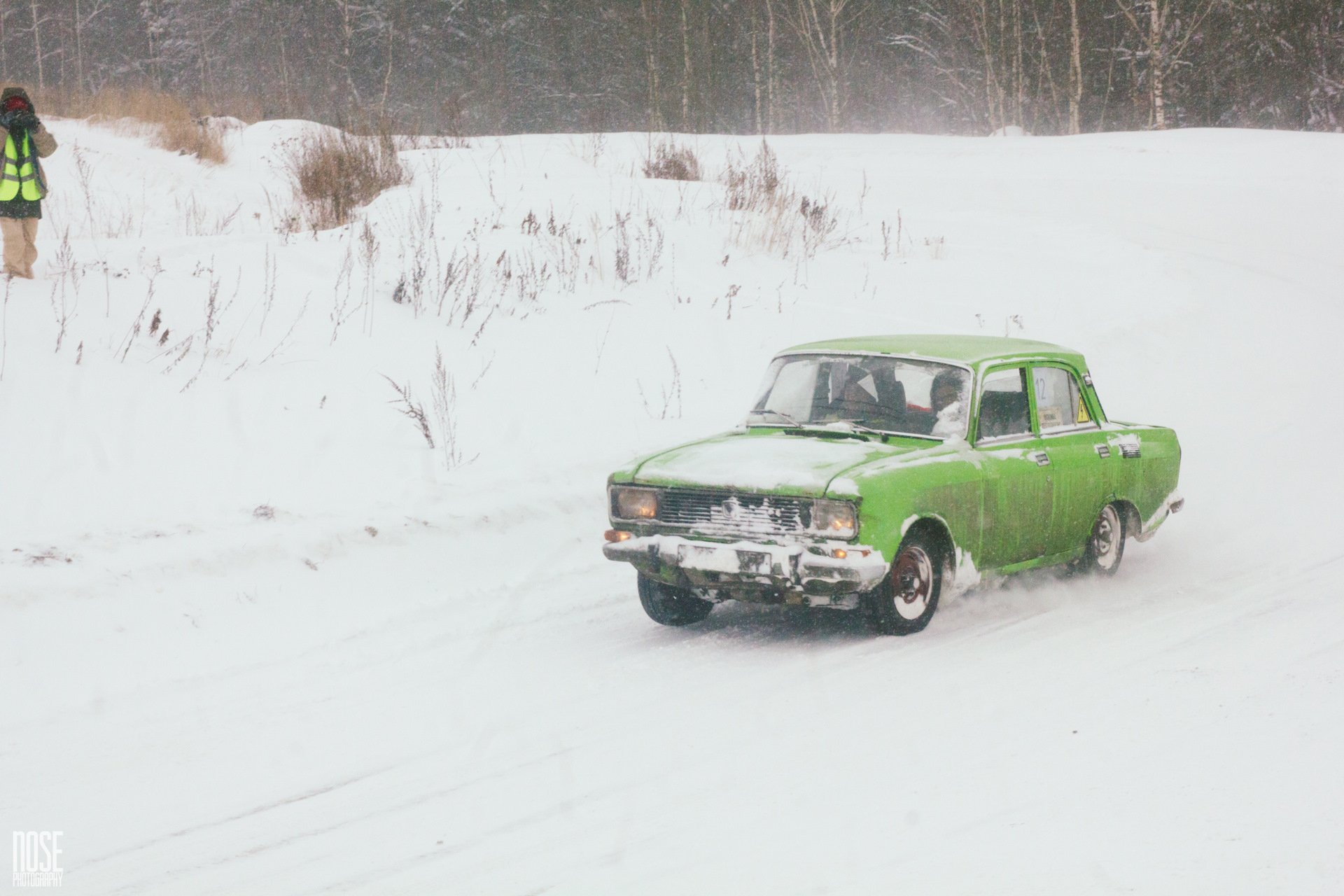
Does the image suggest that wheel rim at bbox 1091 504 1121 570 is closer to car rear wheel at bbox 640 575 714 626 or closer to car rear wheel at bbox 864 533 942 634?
car rear wheel at bbox 864 533 942 634

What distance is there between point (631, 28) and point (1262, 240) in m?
33.4

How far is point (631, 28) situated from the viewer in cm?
4806

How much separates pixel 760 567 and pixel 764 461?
0.60 meters

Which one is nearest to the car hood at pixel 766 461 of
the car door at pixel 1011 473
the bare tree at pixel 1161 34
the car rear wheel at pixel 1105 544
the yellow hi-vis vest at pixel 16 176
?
the car door at pixel 1011 473

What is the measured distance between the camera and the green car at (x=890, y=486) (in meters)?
6.12

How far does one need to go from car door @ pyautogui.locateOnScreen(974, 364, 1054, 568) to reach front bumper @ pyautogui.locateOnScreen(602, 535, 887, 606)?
1053 mm

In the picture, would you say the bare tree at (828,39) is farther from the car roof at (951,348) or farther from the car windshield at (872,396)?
the car windshield at (872,396)

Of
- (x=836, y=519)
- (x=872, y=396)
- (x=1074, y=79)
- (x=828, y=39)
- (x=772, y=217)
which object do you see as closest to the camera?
(x=836, y=519)

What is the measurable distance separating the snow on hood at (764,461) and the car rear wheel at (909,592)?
1.76 feet

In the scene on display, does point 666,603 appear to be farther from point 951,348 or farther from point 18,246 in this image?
point 18,246

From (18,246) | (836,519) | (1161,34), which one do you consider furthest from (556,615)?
(1161,34)

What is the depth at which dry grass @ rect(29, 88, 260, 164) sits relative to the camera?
2341cm

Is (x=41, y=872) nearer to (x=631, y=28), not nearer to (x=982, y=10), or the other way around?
(x=982, y=10)

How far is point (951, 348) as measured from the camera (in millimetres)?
7371
